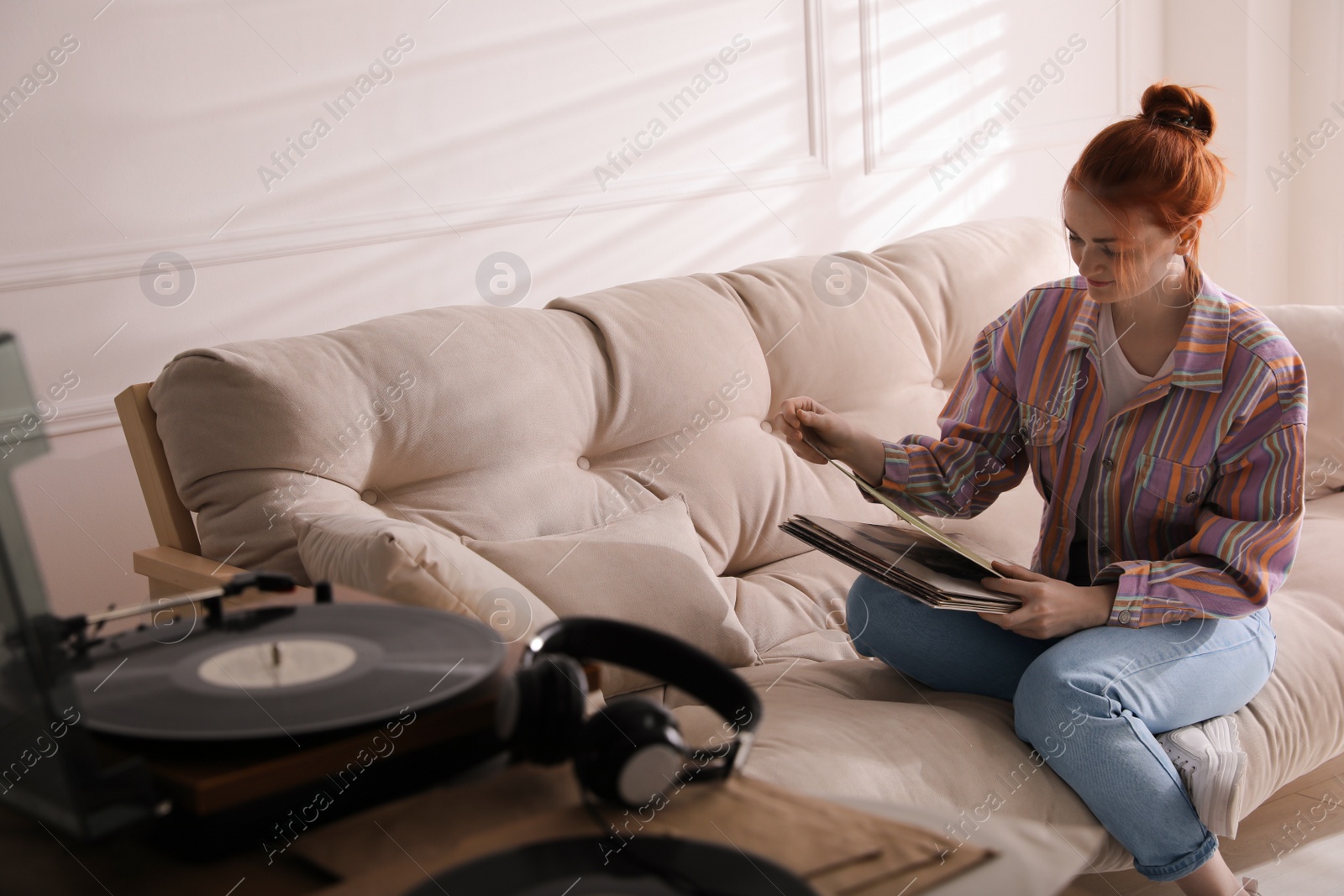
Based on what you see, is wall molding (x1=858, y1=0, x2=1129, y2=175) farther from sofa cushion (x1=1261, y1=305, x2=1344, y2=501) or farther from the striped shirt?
Answer: the striped shirt

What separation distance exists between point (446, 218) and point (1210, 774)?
5.26 feet

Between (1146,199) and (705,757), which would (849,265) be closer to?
(1146,199)

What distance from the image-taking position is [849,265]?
6.43ft

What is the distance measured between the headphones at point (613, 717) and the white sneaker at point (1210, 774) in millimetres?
813

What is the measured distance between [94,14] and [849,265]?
1.31 metres

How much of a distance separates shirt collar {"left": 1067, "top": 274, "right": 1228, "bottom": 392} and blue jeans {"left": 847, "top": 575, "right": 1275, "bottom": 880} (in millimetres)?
283

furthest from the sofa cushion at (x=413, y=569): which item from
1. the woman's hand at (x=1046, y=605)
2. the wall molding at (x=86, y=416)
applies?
the wall molding at (x=86, y=416)

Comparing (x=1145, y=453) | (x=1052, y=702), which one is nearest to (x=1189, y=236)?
(x=1145, y=453)

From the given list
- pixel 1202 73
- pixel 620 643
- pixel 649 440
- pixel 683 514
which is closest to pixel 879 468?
pixel 683 514

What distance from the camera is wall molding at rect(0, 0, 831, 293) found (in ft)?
5.42

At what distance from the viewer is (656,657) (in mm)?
543

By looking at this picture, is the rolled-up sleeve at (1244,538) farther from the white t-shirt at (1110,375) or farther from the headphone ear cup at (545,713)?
the headphone ear cup at (545,713)

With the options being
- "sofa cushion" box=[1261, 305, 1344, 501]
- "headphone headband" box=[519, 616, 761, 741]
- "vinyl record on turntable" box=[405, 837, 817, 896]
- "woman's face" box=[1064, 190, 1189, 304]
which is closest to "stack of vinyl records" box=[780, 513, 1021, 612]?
"woman's face" box=[1064, 190, 1189, 304]

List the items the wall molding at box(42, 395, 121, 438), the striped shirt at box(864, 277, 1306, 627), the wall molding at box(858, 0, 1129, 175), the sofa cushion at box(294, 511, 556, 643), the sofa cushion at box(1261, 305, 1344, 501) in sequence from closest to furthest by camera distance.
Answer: the sofa cushion at box(294, 511, 556, 643), the striped shirt at box(864, 277, 1306, 627), the wall molding at box(42, 395, 121, 438), the sofa cushion at box(1261, 305, 1344, 501), the wall molding at box(858, 0, 1129, 175)
